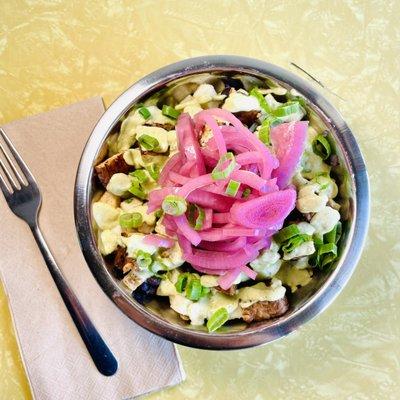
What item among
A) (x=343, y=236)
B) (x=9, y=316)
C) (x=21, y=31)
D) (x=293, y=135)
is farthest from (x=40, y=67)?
(x=343, y=236)

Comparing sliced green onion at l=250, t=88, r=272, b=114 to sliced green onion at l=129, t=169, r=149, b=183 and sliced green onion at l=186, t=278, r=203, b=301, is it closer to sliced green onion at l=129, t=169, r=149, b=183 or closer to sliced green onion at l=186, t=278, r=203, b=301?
sliced green onion at l=129, t=169, r=149, b=183

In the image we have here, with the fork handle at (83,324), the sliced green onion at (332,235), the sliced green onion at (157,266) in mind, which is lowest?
the fork handle at (83,324)

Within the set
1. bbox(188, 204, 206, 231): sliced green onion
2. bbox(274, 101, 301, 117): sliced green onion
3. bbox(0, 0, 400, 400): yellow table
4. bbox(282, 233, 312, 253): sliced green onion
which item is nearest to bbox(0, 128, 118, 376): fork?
bbox(0, 0, 400, 400): yellow table

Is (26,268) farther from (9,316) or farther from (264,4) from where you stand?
(264,4)

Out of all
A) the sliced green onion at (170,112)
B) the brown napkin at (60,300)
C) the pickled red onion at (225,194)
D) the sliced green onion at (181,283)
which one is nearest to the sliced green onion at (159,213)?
the pickled red onion at (225,194)

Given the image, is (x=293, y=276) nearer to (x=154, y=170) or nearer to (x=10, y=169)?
(x=154, y=170)

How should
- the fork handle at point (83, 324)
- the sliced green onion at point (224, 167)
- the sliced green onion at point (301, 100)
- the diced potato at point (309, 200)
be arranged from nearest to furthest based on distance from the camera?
the sliced green onion at point (224, 167), the diced potato at point (309, 200), the sliced green onion at point (301, 100), the fork handle at point (83, 324)

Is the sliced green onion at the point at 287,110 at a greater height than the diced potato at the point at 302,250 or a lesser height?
greater

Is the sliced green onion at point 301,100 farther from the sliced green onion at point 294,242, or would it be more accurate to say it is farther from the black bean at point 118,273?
the black bean at point 118,273
